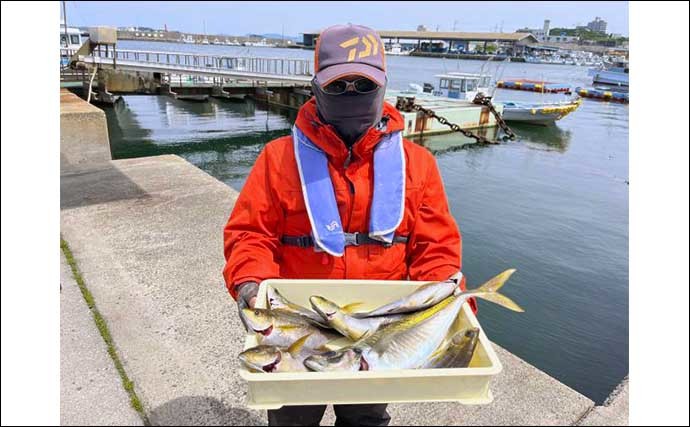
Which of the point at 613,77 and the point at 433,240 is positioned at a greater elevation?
Answer: the point at 613,77

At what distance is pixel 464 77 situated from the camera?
89.2ft

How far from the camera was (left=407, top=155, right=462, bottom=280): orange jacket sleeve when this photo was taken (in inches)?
80.4

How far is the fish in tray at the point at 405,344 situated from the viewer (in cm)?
150

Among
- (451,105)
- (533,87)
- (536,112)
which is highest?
(533,87)

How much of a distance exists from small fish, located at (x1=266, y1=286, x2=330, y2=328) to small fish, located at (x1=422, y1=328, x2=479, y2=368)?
1.50ft

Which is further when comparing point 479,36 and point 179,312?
point 479,36

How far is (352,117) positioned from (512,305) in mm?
1099

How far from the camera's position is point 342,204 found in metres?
2.06

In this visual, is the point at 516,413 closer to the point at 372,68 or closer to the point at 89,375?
the point at 372,68

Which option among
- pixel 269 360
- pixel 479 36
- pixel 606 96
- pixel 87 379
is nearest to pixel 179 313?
pixel 87 379

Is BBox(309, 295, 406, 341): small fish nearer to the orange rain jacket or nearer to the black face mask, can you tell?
the orange rain jacket

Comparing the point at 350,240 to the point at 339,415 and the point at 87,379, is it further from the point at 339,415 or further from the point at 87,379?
the point at 87,379

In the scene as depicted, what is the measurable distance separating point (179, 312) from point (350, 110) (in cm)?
233

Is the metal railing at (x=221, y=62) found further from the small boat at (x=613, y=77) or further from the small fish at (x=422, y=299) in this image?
the small boat at (x=613, y=77)
